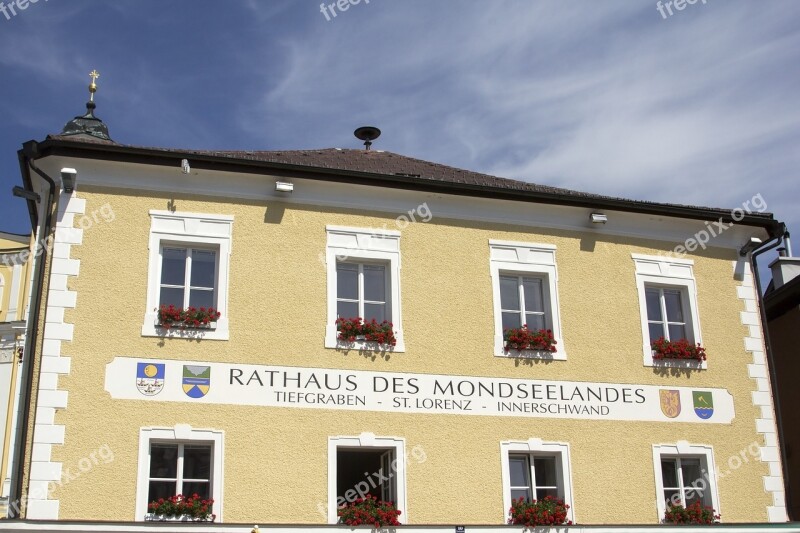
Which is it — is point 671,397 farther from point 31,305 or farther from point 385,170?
point 31,305

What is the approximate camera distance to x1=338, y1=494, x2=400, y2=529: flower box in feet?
48.2

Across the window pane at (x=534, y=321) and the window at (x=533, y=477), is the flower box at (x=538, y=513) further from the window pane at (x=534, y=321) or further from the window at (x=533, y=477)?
the window pane at (x=534, y=321)

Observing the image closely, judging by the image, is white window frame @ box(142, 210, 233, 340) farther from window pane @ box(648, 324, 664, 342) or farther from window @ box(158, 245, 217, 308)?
window pane @ box(648, 324, 664, 342)

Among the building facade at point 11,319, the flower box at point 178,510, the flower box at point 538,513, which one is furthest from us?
the building facade at point 11,319

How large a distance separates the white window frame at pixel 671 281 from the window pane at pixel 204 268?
22.6ft

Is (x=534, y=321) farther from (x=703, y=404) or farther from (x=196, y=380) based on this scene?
(x=196, y=380)

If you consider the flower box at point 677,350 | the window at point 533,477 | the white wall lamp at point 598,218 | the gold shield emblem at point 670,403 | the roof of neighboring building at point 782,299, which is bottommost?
the window at point 533,477

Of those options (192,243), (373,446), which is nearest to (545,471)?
(373,446)

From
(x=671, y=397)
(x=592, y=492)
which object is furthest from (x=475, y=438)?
(x=671, y=397)

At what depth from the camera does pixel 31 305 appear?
15.0 m

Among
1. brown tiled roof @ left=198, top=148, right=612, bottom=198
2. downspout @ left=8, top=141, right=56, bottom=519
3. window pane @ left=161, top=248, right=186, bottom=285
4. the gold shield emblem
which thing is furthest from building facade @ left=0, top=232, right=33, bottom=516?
the gold shield emblem

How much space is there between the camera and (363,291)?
53.2ft

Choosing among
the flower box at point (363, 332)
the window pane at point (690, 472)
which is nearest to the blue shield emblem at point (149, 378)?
the flower box at point (363, 332)

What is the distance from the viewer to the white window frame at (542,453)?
1565cm
